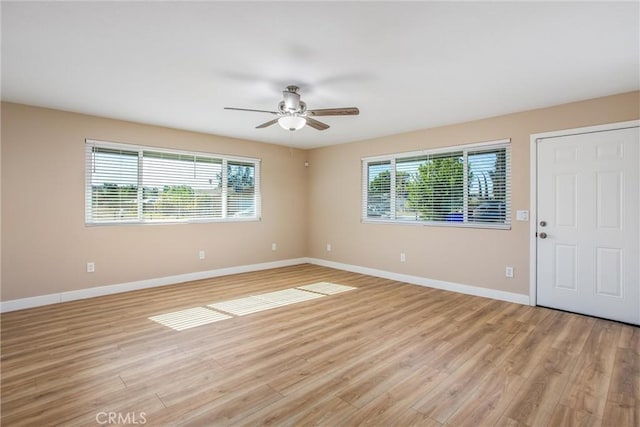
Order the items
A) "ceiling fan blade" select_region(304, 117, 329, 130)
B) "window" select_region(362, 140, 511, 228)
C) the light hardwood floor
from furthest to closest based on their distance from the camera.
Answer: "window" select_region(362, 140, 511, 228), "ceiling fan blade" select_region(304, 117, 329, 130), the light hardwood floor

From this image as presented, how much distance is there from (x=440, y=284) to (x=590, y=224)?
6.64ft

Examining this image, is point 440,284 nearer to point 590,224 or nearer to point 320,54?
point 590,224

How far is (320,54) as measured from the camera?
2.73 m

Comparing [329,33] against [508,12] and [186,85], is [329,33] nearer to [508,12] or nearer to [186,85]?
[508,12]

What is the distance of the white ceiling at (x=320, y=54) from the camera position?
216 cm

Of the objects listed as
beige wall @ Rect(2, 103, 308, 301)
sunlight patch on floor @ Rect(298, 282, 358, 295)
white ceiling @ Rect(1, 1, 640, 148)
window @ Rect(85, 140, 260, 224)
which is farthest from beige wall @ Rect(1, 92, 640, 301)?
sunlight patch on floor @ Rect(298, 282, 358, 295)

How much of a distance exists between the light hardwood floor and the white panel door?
0.33 metres

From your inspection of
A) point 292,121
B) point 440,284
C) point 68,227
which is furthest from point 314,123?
point 68,227

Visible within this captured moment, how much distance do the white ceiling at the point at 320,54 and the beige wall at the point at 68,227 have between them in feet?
1.28

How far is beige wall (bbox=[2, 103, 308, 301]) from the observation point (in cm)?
398

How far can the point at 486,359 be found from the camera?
2723 mm

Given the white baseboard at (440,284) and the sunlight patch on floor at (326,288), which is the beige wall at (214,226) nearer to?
the white baseboard at (440,284)

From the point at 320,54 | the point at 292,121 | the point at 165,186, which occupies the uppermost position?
the point at 320,54

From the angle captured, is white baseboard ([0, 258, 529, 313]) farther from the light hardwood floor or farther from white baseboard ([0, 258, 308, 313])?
the light hardwood floor
